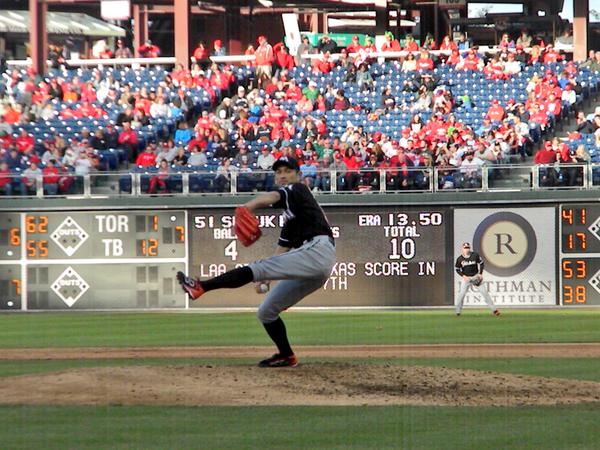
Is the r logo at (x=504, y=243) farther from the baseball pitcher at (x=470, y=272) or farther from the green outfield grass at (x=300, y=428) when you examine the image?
the green outfield grass at (x=300, y=428)

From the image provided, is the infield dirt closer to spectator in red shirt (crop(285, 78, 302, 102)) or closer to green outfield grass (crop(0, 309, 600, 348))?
green outfield grass (crop(0, 309, 600, 348))

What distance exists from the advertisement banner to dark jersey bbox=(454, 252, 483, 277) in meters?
1.69

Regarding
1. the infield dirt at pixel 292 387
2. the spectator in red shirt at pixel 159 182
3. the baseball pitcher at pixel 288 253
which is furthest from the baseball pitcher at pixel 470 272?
the baseball pitcher at pixel 288 253

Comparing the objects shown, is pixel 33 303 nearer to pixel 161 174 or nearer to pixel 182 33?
pixel 161 174

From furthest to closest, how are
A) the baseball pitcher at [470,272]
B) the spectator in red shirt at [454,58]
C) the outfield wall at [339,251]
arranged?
1. the spectator in red shirt at [454,58]
2. the outfield wall at [339,251]
3. the baseball pitcher at [470,272]

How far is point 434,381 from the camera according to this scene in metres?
11.4

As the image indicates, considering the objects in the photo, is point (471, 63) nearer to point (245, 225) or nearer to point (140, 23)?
point (140, 23)

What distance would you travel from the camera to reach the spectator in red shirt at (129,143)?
29047 mm

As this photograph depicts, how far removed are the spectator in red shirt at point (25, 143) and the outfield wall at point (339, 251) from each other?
2.82 meters

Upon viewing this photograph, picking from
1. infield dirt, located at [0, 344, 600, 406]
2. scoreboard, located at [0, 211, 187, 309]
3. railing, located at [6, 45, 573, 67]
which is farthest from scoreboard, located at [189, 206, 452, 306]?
infield dirt, located at [0, 344, 600, 406]

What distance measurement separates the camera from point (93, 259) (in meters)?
26.5

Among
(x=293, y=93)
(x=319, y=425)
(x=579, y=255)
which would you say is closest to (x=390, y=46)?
(x=293, y=93)

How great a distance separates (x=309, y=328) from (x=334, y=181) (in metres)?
5.33

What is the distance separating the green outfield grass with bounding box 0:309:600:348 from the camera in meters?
18.9
